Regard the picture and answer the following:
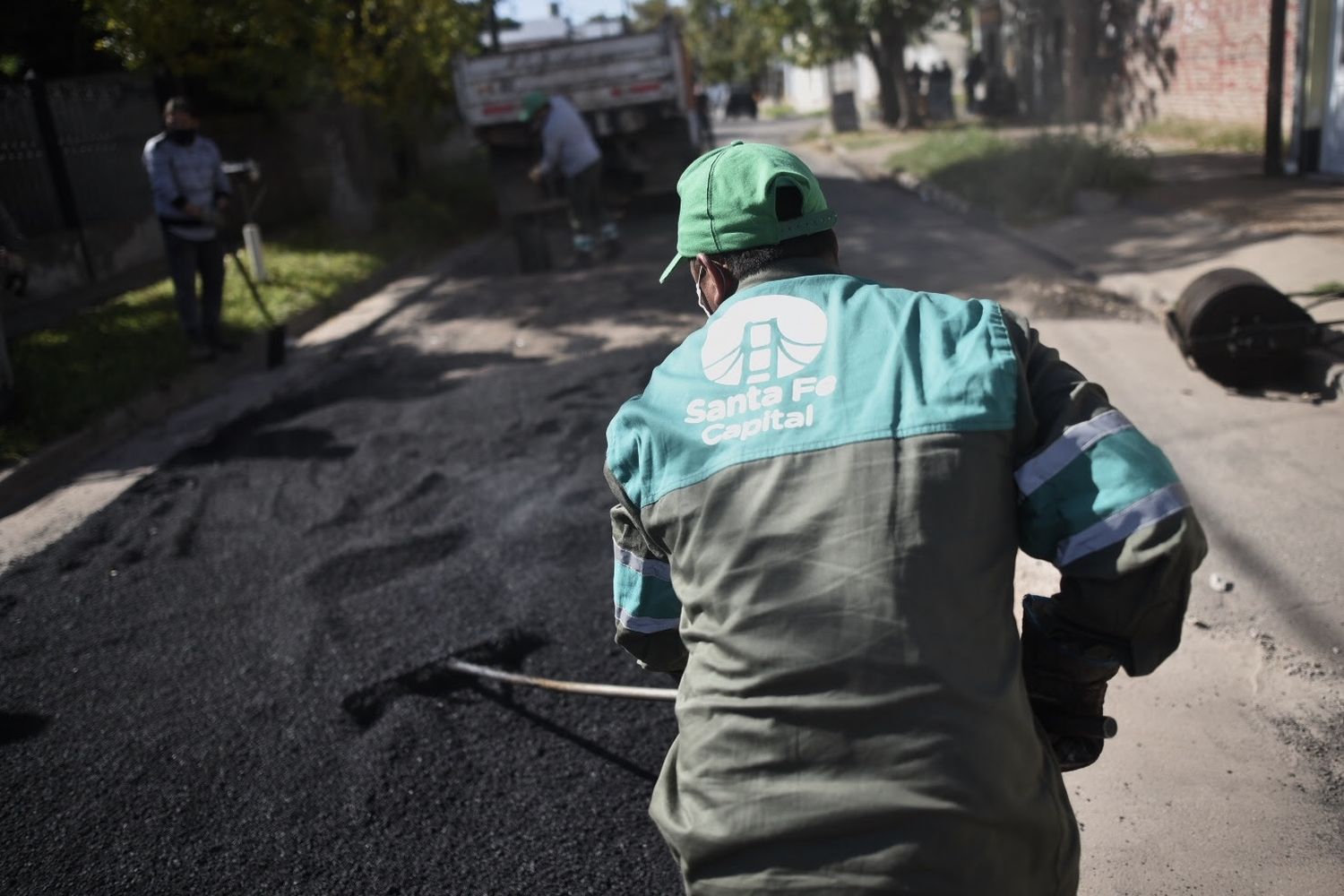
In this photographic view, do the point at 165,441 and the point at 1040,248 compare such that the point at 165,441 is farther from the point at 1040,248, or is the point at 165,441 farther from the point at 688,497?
the point at 1040,248

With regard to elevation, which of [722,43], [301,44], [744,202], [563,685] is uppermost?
[722,43]

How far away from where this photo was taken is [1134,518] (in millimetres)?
1473

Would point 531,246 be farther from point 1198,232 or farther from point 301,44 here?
point 1198,232

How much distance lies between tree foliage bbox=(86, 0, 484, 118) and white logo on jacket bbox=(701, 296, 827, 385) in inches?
426

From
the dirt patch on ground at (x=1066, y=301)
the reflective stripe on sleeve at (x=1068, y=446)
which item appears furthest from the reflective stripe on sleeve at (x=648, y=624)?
the dirt patch on ground at (x=1066, y=301)

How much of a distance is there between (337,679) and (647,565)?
2.39 metres

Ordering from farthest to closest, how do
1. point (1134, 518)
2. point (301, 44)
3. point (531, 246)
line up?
point (301, 44), point (531, 246), point (1134, 518)

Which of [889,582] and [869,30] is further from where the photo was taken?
[869,30]

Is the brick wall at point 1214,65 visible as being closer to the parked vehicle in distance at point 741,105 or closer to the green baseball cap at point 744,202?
the green baseball cap at point 744,202

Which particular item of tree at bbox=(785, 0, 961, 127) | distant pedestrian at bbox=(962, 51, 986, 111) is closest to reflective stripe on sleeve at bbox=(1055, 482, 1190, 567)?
tree at bbox=(785, 0, 961, 127)

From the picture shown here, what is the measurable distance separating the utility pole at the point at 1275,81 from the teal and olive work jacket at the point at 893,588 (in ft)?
37.7

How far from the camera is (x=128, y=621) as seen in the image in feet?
14.9

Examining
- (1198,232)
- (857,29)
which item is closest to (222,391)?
(1198,232)

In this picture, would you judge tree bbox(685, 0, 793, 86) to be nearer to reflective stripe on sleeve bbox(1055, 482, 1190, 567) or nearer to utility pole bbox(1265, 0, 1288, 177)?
utility pole bbox(1265, 0, 1288, 177)
